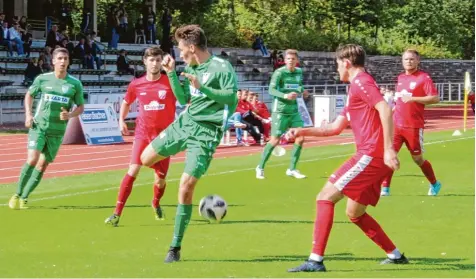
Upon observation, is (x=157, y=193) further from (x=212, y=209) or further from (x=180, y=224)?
(x=180, y=224)

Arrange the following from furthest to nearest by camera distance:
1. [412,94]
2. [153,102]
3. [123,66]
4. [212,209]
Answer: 1. [123,66]
2. [412,94]
3. [153,102]
4. [212,209]

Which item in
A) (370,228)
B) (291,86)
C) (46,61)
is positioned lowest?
(370,228)

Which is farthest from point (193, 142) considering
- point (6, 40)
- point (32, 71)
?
point (6, 40)

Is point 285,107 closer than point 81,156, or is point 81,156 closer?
point 285,107

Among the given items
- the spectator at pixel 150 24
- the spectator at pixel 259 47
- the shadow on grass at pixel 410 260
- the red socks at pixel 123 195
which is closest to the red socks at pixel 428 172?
the red socks at pixel 123 195

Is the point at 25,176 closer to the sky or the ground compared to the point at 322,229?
closer to the ground

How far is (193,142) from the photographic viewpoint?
10.5 m

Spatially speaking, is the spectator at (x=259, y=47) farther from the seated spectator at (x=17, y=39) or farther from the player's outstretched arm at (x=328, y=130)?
the player's outstretched arm at (x=328, y=130)

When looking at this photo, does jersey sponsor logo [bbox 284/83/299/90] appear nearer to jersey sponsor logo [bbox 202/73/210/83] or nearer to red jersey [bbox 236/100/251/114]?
jersey sponsor logo [bbox 202/73/210/83]

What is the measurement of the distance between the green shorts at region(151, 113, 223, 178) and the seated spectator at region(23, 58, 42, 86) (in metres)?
26.7

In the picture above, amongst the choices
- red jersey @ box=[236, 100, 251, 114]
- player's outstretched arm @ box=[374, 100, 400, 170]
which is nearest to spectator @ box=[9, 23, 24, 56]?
red jersey @ box=[236, 100, 251, 114]

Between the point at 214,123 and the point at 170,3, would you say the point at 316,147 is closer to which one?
the point at 214,123

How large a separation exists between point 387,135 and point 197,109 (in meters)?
2.30

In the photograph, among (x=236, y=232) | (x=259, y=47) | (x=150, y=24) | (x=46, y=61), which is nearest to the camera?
(x=236, y=232)
